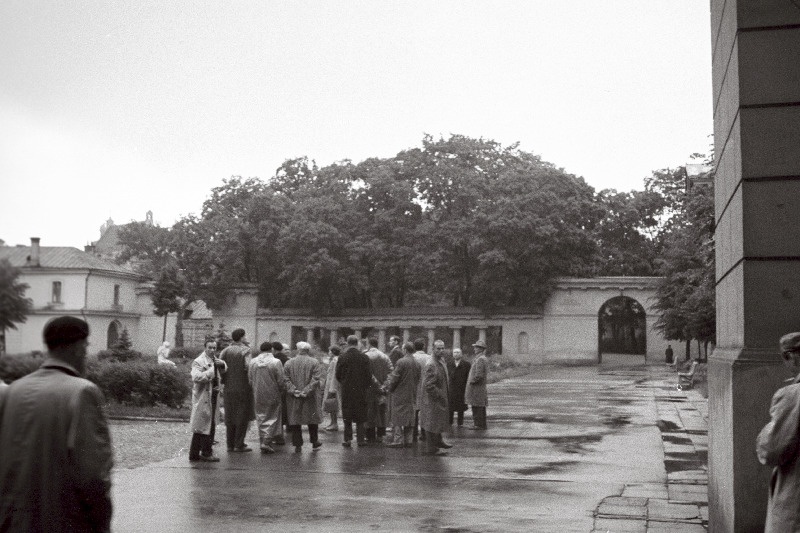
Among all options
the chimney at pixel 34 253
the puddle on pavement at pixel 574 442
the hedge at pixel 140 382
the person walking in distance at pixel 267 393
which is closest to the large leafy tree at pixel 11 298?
the chimney at pixel 34 253

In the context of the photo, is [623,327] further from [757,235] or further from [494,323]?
[757,235]

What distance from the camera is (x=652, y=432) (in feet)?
56.2

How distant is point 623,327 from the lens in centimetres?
7338

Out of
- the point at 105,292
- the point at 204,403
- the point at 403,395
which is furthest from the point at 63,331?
the point at 403,395

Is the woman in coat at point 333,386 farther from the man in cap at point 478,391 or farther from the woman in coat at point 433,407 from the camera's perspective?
the woman in coat at point 433,407

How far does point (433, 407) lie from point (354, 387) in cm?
148

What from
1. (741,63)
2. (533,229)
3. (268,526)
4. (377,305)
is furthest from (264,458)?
(377,305)

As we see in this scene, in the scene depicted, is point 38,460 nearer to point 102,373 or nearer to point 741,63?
point 741,63

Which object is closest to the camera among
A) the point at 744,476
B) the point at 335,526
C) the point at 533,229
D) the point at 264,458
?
the point at 744,476

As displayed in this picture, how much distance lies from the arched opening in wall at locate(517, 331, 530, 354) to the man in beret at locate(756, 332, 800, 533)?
2103 inches

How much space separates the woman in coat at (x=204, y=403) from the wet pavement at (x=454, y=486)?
1.04 ft

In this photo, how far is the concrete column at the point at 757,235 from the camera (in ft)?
21.7

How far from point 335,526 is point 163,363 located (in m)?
13.7

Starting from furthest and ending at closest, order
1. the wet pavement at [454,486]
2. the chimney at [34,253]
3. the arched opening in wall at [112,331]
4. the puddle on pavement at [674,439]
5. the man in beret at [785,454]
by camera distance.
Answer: the puddle on pavement at [674,439]
the wet pavement at [454,486]
the arched opening in wall at [112,331]
the man in beret at [785,454]
the chimney at [34,253]
